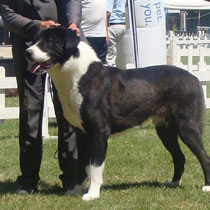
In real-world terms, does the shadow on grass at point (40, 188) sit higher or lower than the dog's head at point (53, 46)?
lower

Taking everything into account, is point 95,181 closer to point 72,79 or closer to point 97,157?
point 97,157

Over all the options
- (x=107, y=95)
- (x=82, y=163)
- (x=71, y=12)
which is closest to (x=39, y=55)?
(x=71, y=12)

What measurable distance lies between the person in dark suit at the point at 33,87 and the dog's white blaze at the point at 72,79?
282mm

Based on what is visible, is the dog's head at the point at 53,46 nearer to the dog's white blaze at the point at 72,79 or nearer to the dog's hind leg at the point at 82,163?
the dog's white blaze at the point at 72,79

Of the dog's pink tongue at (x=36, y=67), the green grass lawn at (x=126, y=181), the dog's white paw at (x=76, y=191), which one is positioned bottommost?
the green grass lawn at (x=126, y=181)

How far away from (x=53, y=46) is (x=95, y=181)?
1305 mm

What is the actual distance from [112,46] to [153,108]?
5235mm

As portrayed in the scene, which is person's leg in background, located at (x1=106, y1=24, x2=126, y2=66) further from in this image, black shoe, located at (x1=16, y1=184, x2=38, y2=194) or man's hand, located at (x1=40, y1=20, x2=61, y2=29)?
man's hand, located at (x1=40, y1=20, x2=61, y2=29)

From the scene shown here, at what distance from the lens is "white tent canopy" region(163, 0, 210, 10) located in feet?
109

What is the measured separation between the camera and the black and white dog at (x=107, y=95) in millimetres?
4648

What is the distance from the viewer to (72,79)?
4777 millimetres

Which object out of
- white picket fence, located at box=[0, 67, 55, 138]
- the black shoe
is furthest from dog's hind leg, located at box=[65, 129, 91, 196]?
white picket fence, located at box=[0, 67, 55, 138]

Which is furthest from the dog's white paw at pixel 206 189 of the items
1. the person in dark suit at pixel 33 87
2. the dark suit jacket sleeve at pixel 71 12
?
the dark suit jacket sleeve at pixel 71 12

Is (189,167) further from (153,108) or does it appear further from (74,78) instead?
(74,78)
